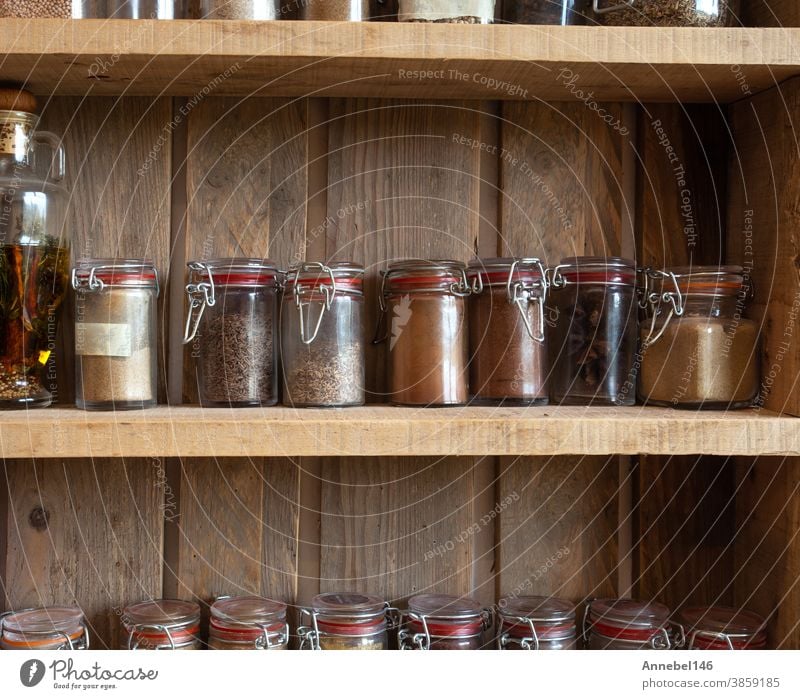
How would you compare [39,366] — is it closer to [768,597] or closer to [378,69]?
[378,69]

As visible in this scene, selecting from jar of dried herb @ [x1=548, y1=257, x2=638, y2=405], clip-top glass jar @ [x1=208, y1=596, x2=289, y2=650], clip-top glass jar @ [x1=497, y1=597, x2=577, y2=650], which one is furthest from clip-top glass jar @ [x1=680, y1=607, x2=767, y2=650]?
clip-top glass jar @ [x1=208, y1=596, x2=289, y2=650]

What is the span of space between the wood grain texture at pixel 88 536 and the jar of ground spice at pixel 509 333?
0.36 m

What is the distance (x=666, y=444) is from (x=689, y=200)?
1.02 ft

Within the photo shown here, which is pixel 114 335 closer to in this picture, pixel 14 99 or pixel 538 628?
pixel 14 99

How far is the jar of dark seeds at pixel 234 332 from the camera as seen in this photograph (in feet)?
2.57

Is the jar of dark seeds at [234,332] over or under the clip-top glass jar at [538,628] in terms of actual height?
over

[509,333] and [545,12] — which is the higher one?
[545,12]

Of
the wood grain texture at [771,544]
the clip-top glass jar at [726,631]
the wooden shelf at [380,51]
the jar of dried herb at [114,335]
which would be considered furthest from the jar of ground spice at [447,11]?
the clip-top glass jar at [726,631]

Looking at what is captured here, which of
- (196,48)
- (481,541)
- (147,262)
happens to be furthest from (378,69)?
(481,541)

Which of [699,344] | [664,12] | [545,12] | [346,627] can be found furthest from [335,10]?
[346,627]

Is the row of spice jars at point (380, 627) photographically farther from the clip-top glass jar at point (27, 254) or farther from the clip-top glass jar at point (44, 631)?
the clip-top glass jar at point (27, 254)

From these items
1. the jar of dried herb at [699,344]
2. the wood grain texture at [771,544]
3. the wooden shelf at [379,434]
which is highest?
the jar of dried herb at [699,344]

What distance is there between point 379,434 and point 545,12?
41cm

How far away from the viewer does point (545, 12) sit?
787mm
